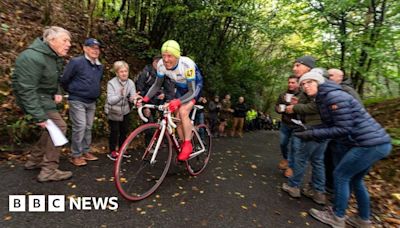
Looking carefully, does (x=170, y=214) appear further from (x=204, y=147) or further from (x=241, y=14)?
(x=241, y=14)

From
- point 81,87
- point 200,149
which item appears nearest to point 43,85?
point 81,87

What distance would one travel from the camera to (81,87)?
171 inches

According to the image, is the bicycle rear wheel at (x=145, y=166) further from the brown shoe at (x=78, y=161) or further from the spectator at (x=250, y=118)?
the spectator at (x=250, y=118)

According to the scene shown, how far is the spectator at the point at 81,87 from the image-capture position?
4.28m

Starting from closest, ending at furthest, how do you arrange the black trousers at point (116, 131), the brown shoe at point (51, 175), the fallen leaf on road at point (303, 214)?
the brown shoe at point (51, 175)
the fallen leaf on road at point (303, 214)
the black trousers at point (116, 131)

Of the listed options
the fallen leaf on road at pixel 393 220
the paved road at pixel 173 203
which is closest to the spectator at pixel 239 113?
the paved road at pixel 173 203

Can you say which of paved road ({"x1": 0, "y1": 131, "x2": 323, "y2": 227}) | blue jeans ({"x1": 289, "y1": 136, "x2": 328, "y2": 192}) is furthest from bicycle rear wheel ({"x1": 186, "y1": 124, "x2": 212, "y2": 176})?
blue jeans ({"x1": 289, "y1": 136, "x2": 328, "y2": 192})

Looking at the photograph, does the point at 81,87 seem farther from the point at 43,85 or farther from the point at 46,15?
the point at 46,15

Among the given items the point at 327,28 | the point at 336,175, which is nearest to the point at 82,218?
the point at 336,175

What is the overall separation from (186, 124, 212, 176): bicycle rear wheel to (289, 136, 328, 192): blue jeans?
179cm

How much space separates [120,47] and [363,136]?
8129 millimetres

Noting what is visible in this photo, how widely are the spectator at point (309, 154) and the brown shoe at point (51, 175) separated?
3.80 metres

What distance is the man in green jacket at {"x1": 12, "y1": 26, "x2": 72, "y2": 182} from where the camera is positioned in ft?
10.9

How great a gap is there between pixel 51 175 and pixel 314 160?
14.0 ft
